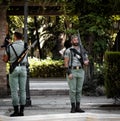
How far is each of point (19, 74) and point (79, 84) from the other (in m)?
1.51

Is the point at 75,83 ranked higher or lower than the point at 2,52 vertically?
lower

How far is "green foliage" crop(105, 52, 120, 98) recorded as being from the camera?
38.9 feet

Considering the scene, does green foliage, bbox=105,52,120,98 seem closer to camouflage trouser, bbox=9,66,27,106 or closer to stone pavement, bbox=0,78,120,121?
stone pavement, bbox=0,78,120,121

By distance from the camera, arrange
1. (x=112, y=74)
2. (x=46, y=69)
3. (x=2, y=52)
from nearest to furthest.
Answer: (x=112, y=74)
(x=2, y=52)
(x=46, y=69)

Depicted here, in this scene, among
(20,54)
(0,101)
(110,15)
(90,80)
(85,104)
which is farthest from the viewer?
(90,80)

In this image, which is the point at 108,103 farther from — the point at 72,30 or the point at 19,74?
the point at 19,74

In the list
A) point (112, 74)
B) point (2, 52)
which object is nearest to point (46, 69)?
point (2, 52)

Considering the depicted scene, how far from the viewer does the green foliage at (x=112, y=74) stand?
11859 mm

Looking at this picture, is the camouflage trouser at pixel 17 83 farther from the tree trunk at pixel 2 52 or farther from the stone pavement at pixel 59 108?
the tree trunk at pixel 2 52

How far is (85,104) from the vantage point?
41.4ft

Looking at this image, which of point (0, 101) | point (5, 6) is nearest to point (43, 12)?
point (5, 6)

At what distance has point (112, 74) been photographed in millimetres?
11898

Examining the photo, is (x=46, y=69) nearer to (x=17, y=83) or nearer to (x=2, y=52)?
(x=2, y=52)

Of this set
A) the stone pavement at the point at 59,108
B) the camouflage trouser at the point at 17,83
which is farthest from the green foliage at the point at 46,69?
the camouflage trouser at the point at 17,83
